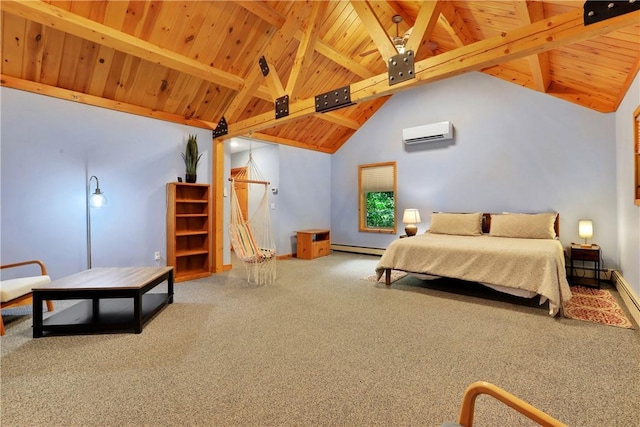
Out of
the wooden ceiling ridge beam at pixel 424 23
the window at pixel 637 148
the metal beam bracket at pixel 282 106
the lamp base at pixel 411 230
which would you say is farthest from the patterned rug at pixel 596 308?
the metal beam bracket at pixel 282 106

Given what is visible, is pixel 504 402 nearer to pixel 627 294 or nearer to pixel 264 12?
pixel 627 294

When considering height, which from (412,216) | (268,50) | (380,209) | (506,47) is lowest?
(412,216)

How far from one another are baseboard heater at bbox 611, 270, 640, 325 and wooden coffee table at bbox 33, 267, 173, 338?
4.45 metres

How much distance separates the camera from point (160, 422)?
1503 millimetres

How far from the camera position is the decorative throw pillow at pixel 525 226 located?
13.5ft

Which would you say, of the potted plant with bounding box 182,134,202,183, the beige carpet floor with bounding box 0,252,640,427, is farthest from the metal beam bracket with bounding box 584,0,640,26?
the potted plant with bounding box 182,134,202,183

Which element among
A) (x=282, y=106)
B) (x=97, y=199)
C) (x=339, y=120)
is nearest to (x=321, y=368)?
(x=282, y=106)

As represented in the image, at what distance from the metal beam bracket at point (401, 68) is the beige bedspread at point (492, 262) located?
2026mm

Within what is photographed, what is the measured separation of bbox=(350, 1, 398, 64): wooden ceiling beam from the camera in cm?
297

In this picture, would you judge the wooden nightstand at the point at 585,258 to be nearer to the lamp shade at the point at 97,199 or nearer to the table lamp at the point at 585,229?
the table lamp at the point at 585,229

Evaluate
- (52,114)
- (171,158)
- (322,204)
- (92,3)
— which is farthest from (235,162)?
(92,3)

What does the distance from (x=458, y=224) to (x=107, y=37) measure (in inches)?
204

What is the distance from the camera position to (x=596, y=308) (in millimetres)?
3055

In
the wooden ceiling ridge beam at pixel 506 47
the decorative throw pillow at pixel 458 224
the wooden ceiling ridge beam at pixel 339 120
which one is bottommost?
the decorative throw pillow at pixel 458 224
